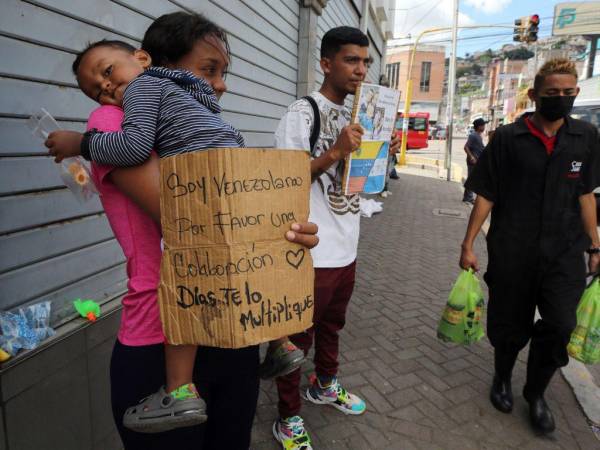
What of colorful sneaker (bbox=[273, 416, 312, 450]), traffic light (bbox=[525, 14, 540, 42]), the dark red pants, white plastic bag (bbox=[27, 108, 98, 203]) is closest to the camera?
white plastic bag (bbox=[27, 108, 98, 203])

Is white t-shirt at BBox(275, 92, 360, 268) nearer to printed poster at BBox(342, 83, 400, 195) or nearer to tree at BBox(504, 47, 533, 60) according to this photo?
printed poster at BBox(342, 83, 400, 195)

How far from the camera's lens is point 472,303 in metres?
2.94

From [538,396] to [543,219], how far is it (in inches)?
45.6

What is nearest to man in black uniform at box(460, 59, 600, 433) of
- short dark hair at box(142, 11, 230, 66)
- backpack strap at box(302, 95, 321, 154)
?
backpack strap at box(302, 95, 321, 154)

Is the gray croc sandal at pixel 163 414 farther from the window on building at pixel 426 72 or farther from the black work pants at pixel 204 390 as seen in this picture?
the window on building at pixel 426 72

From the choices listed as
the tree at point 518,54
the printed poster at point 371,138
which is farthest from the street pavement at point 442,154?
the tree at point 518,54

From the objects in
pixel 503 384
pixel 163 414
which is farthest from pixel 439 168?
pixel 163 414

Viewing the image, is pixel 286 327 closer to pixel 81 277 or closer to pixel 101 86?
pixel 101 86

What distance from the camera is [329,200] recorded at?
2.30m

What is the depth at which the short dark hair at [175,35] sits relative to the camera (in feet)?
4.31

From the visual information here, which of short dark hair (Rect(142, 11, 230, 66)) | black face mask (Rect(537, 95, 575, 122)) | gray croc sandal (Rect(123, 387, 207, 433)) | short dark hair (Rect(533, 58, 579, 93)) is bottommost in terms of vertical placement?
gray croc sandal (Rect(123, 387, 207, 433))

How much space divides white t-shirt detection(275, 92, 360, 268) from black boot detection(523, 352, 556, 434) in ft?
4.88

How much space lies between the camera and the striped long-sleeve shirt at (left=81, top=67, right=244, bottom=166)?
1109 mm

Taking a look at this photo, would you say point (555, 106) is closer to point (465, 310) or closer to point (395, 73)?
point (465, 310)
